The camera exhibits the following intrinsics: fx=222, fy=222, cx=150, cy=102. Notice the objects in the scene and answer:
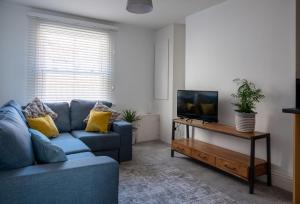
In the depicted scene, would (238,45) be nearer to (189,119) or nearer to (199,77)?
(199,77)

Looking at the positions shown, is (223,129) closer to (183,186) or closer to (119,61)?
(183,186)

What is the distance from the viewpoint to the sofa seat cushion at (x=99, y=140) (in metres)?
3.20

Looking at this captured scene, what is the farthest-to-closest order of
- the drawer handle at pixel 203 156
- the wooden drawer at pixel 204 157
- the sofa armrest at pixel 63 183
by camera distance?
1. the drawer handle at pixel 203 156
2. the wooden drawer at pixel 204 157
3. the sofa armrest at pixel 63 183

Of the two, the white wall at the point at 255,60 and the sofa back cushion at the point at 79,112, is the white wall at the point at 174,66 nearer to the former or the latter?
the white wall at the point at 255,60

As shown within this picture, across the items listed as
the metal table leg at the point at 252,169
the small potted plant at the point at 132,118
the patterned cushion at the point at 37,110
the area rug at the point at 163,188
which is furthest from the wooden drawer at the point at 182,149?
the patterned cushion at the point at 37,110

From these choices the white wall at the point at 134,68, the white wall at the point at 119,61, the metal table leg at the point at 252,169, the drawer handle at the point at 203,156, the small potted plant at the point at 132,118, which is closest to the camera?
the metal table leg at the point at 252,169

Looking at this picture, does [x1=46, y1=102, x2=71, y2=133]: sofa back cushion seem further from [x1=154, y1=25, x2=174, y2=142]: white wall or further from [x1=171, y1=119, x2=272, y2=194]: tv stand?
[x1=154, y1=25, x2=174, y2=142]: white wall

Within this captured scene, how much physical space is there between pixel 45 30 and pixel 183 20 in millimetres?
2544

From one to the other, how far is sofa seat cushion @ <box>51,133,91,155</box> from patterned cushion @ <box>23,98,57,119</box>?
41cm

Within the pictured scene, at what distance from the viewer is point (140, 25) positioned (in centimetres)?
477

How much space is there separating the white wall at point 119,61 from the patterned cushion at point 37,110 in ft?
1.58

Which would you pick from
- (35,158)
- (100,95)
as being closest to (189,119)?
(100,95)

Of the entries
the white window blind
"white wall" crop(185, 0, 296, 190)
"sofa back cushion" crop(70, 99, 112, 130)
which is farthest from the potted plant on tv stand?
the white window blind

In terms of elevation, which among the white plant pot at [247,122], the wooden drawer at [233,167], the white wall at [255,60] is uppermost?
the white wall at [255,60]
